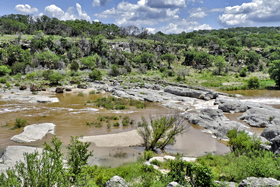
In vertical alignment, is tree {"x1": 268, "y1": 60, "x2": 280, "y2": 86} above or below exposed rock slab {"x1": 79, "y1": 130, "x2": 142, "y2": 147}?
above

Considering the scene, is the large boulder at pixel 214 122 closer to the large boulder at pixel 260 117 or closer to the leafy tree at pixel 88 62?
the large boulder at pixel 260 117

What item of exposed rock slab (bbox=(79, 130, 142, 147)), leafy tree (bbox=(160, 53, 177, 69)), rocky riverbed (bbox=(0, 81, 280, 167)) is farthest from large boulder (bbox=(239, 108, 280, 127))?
leafy tree (bbox=(160, 53, 177, 69))

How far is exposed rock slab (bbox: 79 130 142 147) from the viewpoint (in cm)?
1667

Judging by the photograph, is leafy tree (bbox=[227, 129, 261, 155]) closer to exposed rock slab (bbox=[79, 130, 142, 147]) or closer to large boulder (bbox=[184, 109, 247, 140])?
large boulder (bbox=[184, 109, 247, 140])

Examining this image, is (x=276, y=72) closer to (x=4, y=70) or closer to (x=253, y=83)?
(x=253, y=83)

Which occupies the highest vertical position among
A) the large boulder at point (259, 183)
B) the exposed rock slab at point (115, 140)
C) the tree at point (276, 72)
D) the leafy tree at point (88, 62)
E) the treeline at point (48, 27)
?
the treeline at point (48, 27)

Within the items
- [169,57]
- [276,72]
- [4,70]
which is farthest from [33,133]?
[169,57]

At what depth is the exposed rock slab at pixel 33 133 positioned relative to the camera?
16531 millimetres

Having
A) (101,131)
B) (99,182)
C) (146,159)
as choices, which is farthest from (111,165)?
(101,131)

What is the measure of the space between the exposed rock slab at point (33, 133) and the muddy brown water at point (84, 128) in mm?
480

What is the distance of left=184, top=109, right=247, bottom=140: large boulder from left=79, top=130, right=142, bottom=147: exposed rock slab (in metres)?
8.85

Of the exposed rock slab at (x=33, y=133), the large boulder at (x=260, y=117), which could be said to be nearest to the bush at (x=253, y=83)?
the large boulder at (x=260, y=117)

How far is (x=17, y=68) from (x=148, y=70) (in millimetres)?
42023

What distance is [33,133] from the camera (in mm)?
17531
